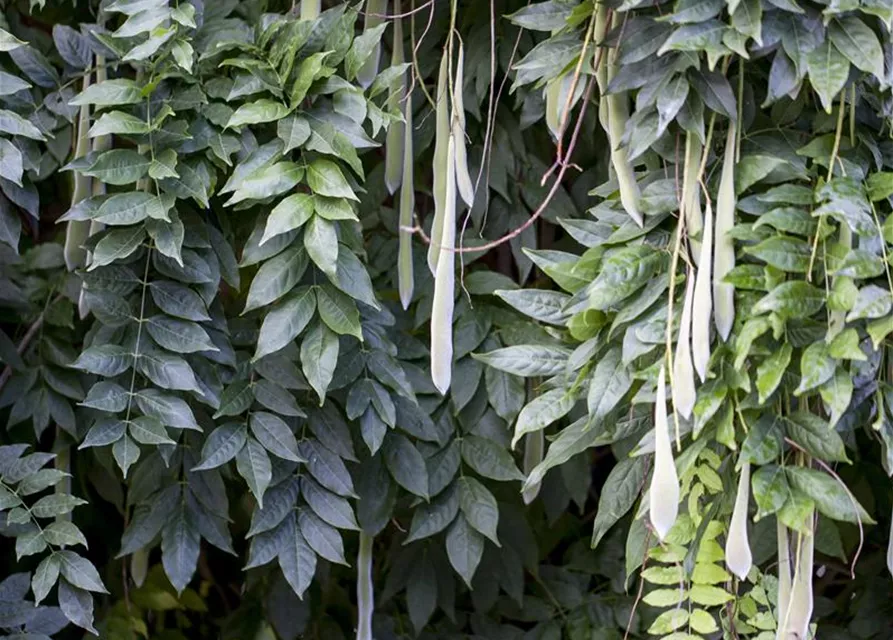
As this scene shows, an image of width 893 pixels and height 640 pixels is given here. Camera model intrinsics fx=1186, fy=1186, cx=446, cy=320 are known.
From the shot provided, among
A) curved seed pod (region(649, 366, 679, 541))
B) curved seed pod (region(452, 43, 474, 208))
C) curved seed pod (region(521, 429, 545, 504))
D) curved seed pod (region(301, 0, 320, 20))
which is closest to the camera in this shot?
curved seed pod (region(649, 366, 679, 541))

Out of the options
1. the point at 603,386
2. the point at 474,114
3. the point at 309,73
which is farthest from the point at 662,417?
the point at 474,114

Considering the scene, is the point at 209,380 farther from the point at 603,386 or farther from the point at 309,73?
the point at 603,386

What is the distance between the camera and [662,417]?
4.40 feet

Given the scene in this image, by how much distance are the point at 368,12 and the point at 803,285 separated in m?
0.86

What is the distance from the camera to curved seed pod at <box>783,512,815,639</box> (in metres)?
1.41

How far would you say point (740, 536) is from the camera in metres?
1.39

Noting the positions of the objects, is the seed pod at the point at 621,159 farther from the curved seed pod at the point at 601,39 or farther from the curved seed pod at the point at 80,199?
the curved seed pod at the point at 80,199

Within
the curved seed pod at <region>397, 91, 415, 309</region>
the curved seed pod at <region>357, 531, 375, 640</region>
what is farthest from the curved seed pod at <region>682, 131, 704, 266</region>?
the curved seed pod at <region>357, 531, 375, 640</region>

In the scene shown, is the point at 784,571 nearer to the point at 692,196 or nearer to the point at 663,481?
the point at 663,481

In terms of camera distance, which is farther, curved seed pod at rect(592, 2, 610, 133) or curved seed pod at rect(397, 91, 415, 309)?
curved seed pod at rect(397, 91, 415, 309)

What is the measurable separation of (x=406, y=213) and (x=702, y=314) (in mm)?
607

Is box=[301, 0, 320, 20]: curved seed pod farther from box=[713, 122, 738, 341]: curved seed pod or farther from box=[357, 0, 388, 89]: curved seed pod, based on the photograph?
box=[713, 122, 738, 341]: curved seed pod

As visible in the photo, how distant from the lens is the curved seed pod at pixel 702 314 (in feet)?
4.47

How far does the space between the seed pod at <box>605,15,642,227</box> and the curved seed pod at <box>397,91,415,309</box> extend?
1.22ft
